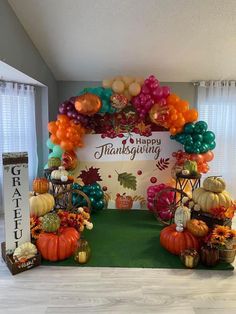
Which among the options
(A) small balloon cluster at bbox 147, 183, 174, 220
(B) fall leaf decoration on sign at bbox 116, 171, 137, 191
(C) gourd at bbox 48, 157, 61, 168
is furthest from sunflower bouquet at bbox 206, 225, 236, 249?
(C) gourd at bbox 48, 157, 61, 168

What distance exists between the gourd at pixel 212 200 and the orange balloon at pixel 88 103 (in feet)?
5.23

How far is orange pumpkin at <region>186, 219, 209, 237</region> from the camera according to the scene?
2.31 m

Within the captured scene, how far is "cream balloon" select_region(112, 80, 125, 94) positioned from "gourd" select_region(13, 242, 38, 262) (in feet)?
6.62

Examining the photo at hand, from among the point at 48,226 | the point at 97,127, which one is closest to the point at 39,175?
the point at 97,127

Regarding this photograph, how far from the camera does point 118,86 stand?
3.12 m

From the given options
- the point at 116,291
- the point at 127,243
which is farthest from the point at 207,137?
the point at 116,291

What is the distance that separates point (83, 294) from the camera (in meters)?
1.83

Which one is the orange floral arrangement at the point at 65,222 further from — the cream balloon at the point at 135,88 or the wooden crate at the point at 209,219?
the cream balloon at the point at 135,88

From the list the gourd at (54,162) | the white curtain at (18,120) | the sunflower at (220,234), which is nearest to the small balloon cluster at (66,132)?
the gourd at (54,162)

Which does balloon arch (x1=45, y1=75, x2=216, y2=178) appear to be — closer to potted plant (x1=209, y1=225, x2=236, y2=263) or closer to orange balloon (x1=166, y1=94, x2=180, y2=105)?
orange balloon (x1=166, y1=94, x2=180, y2=105)

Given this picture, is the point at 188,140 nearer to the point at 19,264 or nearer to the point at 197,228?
the point at 197,228

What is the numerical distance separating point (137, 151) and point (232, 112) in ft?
5.94

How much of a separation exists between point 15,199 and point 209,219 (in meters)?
1.79

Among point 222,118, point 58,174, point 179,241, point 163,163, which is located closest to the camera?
point 179,241
